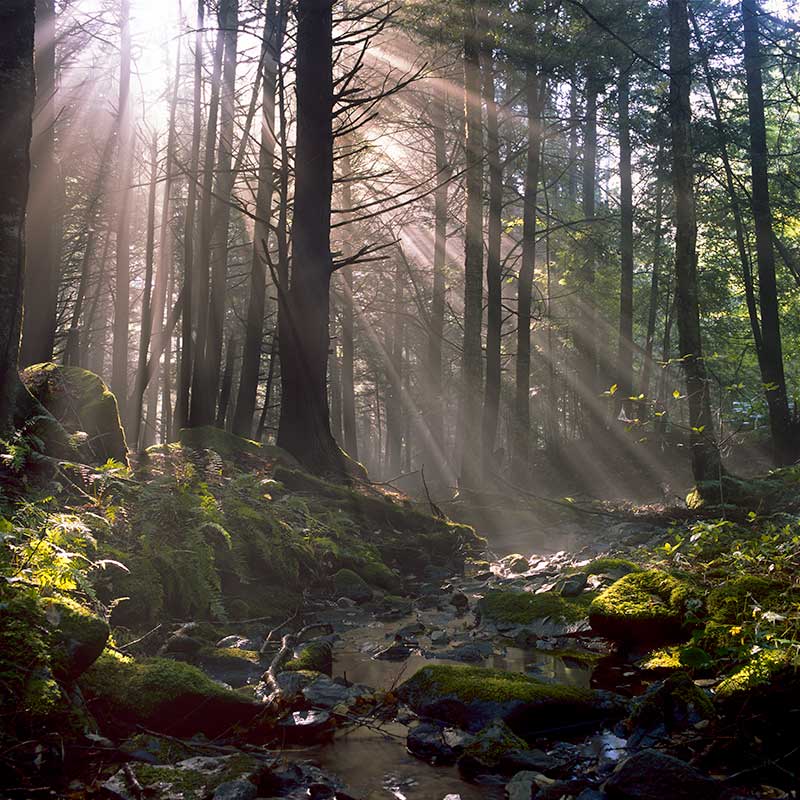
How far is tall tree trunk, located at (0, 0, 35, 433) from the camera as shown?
6.07m

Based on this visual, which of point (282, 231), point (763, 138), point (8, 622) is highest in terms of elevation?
point (763, 138)

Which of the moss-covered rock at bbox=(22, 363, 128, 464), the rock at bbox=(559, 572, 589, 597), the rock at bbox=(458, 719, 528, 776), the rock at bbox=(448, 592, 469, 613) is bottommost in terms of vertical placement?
the rock at bbox=(448, 592, 469, 613)

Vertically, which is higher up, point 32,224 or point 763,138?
point 763,138

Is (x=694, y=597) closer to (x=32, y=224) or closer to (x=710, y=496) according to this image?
(x=710, y=496)

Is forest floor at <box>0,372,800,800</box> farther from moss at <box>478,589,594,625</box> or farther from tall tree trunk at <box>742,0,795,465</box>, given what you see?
tall tree trunk at <box>742,0,795,465</box>

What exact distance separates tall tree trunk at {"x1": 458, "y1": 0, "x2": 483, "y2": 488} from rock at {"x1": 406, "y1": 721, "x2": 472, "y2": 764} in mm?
12431

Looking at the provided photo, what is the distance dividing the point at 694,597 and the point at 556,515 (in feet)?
33.7

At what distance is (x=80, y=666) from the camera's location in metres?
3.37

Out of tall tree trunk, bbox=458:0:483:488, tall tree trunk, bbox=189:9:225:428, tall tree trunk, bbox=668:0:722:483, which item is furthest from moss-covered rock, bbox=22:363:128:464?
tall tree trunk, bbox=458:0:483:488

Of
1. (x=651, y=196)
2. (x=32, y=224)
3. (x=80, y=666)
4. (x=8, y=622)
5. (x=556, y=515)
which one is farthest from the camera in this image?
(x=651, y=196)

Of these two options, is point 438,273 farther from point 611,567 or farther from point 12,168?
point 12,168

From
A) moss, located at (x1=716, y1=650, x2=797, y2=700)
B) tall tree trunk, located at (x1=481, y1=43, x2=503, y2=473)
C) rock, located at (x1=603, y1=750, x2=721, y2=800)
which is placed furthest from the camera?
tall tree trunk, located at (x1=481, y1=43, x2=503, y2=473)

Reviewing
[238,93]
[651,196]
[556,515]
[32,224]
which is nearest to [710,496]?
[556,515]

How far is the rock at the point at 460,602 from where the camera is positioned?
7206 mm
